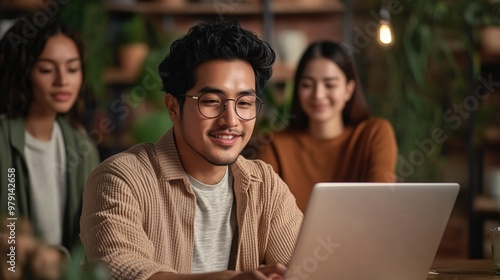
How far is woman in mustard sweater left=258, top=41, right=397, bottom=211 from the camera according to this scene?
302cm

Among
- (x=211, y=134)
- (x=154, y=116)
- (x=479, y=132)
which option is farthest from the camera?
(x=479, y=132)

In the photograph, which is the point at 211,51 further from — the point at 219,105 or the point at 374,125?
the point at 374,125

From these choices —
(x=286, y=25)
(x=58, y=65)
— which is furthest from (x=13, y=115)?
(x=286, y=25)

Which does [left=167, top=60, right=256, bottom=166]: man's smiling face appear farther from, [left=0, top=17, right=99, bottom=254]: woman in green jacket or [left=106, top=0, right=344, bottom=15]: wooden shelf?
[left=106, top=0, right=344, bottom=15]: wooden shelf

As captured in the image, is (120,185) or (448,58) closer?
(120,185)

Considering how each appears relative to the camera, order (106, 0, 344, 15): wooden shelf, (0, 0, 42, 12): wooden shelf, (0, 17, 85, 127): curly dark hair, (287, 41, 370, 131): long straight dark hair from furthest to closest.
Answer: (106, 0, 344, 15): wooden shelf
(0, 0, 42, 12): wooden shelf
(287, 41, 370, 131): long straight dark hair
(0, 17, 85, 127): curly dark hair

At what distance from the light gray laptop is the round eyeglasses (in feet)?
1.49

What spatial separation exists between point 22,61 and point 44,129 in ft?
0.79

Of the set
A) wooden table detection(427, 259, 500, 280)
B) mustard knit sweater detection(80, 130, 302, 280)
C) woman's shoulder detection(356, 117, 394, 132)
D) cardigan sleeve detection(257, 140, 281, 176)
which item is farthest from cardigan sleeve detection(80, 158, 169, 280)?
woman's shoulder detection(356, 117, 394, 132)

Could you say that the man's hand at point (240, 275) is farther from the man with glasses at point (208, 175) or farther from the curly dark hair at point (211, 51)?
the curly dark hair at point (211, 51)

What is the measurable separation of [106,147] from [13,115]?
1940 millimetres

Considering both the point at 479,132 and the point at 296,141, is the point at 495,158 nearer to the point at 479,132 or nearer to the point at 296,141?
the point at 479,132

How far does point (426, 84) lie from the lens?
4.45 m

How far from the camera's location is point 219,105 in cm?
179
